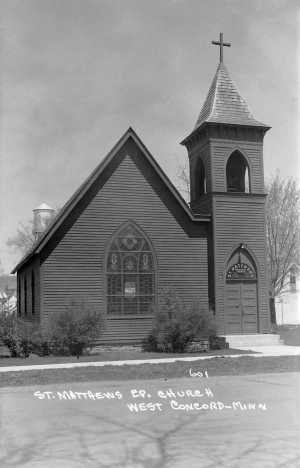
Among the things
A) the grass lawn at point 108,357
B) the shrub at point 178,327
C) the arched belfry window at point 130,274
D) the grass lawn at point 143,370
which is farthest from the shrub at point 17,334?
the shrub at point 178,327

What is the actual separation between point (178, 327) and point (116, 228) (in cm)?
470

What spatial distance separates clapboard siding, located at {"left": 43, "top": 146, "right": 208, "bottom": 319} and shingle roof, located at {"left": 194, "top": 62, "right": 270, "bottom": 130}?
4348 mm

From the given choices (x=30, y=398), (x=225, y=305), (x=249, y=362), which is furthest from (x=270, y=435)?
(x=225, y=305)

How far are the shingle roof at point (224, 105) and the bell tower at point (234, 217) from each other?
0.04m

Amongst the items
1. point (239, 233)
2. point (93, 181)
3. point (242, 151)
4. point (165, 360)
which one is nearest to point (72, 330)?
point (165, 360)

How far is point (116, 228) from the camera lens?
880 inches

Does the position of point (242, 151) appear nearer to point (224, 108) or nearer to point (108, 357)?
point (224, 108)

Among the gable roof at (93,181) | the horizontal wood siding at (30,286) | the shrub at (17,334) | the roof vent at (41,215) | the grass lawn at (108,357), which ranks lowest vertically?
the grass lawn at (108,357)

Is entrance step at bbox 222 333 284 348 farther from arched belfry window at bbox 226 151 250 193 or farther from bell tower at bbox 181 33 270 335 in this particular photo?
arched belfry window at bbox 226 151 250 193

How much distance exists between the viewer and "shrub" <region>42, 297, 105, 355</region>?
19609 mm

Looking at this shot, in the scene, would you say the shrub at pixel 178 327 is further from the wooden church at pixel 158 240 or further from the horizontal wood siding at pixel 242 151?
the horizontal wood siding at pixel 242 151

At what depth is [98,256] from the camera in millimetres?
22016

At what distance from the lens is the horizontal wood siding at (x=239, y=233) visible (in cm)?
2386

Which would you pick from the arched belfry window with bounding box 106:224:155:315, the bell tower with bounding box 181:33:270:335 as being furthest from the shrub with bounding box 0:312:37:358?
the bell tower with bounding box 181:33:270:335
